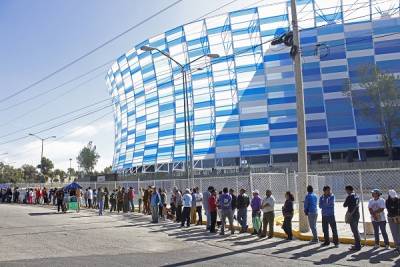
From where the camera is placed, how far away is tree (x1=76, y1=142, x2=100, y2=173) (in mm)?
116938

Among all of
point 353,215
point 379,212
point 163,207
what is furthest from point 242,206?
point 163,207

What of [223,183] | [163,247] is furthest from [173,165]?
[163,247]

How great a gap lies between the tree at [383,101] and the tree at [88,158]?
7745cm

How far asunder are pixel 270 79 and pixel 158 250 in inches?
2014

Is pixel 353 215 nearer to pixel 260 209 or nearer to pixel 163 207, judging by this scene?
pixel 260 209

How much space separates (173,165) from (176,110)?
26.8ft

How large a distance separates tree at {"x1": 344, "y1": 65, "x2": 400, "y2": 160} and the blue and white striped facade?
254 centimetres

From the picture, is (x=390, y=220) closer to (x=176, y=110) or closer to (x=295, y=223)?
(x=295, y=223)

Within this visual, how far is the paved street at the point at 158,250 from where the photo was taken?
10930 millimetres

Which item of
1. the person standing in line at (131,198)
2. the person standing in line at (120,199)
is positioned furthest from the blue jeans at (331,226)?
the person standing in line at (120,199)

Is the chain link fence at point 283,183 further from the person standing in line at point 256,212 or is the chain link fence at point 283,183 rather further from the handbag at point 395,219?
the handbag at point 395,219

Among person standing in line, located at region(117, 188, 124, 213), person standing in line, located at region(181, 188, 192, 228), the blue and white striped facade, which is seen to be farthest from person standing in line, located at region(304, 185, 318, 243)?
the blue and white striped facade

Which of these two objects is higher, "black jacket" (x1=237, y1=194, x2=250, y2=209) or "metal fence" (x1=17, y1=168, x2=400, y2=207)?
"metal fence" (x1=17, y1=168, x2=400, y2=207)

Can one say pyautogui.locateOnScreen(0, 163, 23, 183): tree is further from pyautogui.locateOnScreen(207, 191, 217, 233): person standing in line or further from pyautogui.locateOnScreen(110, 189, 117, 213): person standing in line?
pyautogui.locateOnScreen(207, 191, 217, 233): person standing in line
